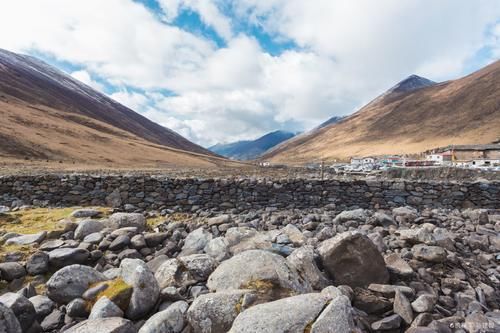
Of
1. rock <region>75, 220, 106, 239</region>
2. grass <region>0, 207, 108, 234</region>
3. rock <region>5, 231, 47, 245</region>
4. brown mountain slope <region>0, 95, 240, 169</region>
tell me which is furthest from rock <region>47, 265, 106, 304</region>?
brown mountain slope <region>0, 95, 240, 169</region>

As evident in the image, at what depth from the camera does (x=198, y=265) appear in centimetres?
503

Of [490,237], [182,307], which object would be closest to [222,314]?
[182,307]

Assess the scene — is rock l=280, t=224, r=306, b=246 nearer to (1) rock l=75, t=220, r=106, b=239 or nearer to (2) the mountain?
(1) rock l=75, t=220, r=106, b=239

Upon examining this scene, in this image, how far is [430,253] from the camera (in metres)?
5.62

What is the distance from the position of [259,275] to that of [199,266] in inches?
48.5

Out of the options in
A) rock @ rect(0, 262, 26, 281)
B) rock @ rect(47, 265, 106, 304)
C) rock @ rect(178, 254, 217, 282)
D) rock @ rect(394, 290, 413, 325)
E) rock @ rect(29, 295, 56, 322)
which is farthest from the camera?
rock @ rect(0, 262, 26, 281)

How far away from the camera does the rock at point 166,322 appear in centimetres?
368

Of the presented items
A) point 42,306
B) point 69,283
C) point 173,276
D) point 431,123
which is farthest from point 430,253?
point 431,123

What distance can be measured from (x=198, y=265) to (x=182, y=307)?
100 cm

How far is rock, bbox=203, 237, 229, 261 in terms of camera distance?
18.4ft

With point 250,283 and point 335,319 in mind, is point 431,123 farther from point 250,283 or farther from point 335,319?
point 335,319

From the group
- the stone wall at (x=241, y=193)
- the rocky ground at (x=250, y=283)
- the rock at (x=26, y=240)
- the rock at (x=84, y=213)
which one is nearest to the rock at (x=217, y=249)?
the rocky ground at (x=250, y=283)

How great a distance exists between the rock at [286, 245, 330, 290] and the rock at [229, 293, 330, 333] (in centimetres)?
86

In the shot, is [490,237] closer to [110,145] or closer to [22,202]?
[22,202]
